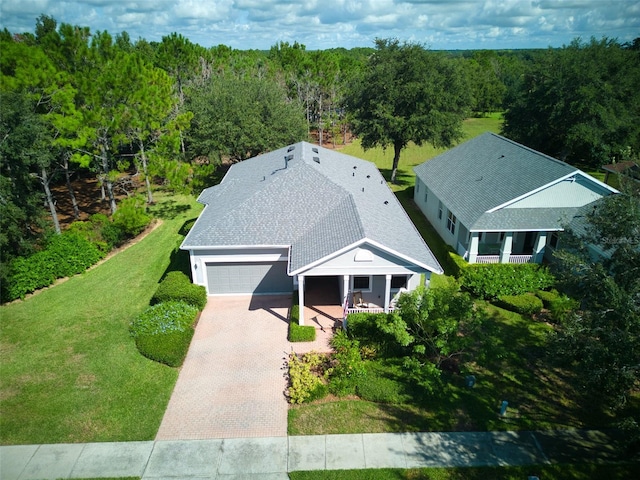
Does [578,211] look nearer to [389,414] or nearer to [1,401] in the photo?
[389,414]

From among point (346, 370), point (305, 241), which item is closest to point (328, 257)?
point (305, 241)

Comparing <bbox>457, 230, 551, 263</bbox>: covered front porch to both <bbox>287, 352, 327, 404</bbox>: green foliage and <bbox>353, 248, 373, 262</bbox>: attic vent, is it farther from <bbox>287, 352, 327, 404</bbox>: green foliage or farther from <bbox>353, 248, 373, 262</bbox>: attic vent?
<bbox>287, 352, 327, 404</bbox>: green foliage

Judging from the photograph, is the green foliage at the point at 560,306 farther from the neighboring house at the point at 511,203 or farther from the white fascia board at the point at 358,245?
the white fascia board at the point at 358,245

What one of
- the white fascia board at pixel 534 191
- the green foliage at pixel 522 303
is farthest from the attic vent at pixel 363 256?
the white fascia board at pixel 534 191

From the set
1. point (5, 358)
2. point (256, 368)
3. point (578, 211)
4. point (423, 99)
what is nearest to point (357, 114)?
point (423, 99)

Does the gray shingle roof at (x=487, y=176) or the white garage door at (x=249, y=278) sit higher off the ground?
the gray shingle roof at (x=487, y=176)

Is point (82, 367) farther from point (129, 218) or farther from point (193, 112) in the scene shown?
point (193, 112)
